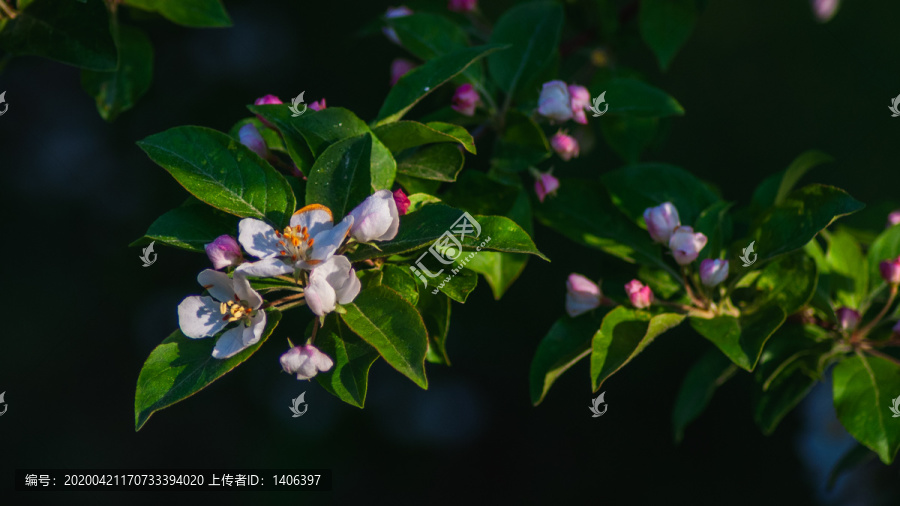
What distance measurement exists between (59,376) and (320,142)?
192 cm

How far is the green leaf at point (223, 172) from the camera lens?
1.04 meters

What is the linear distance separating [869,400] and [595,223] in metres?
0.54

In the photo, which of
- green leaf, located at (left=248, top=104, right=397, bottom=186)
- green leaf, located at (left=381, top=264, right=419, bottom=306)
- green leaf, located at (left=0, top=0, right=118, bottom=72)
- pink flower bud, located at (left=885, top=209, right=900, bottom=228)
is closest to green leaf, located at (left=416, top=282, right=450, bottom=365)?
green leaf, located at (left=381, top=264, right=419, bottom=306)

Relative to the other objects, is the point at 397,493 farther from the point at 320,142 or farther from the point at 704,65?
the point at 704,65

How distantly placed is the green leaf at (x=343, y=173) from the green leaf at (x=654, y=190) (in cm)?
51

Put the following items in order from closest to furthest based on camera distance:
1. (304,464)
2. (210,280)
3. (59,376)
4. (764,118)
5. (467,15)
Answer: (210,280) → (467,15) → (304,464) → (59,376) → (764,118)

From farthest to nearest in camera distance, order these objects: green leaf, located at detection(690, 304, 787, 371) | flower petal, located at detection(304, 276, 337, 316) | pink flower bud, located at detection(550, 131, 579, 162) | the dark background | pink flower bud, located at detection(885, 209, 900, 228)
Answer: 1. the dark background
2. pink flower bud, located at detection(885, 209, 900, 228)
3. pink flower bud, located at detection(550, 131, 579, 162)
4. green leaf, located at detection(690, 304, 787, 371)
5. flower petal, located at detection(304, 276, 337, 316)

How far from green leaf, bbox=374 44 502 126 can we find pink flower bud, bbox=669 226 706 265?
433mm

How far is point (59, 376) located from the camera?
2.54 metres

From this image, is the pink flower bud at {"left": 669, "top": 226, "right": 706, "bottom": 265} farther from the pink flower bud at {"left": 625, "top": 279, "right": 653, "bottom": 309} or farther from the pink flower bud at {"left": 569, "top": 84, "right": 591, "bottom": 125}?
the pink flower bud at {"left": 569, "top": 84, "right": 591, "bottom": 125}

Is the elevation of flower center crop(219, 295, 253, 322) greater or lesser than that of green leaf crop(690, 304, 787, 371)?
greater

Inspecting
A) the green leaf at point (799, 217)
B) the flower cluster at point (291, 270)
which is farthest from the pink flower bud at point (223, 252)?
the green leaf at point (799, 217)

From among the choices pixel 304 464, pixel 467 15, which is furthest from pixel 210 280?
pixel 304 464

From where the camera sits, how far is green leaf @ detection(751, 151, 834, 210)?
1.33 metres
